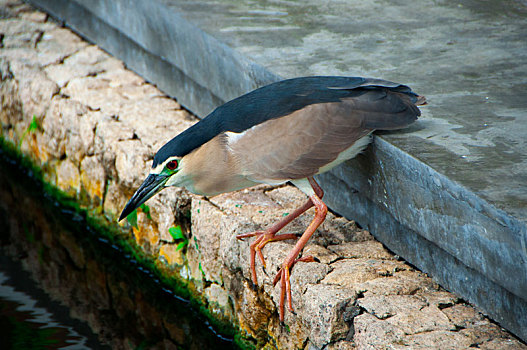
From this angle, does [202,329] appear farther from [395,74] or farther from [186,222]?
[395,74]

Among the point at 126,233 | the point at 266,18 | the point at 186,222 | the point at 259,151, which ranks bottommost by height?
the point at 126,233

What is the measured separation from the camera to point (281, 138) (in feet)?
8.28

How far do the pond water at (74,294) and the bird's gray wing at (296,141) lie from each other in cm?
110

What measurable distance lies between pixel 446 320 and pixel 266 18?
2.38 metres

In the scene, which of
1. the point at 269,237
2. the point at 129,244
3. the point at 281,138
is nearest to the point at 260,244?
the point at 269,237

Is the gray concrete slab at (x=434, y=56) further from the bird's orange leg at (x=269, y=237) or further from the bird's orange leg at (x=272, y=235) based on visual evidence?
the bird's orange leg at (x=269, y=237)

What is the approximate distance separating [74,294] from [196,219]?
1.00 m

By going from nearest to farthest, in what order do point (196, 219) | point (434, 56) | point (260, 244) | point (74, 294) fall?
point (260, 244), point (196, 219), point (434, 56), point (74, 294)

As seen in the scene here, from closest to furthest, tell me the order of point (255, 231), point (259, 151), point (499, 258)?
point (499, 258), point (259, 151), point (255, 231)

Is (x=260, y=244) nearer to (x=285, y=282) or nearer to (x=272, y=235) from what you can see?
(x=272, y=235)

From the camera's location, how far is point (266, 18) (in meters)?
4.05

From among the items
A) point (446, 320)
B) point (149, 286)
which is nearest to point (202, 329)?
point (149, 286)

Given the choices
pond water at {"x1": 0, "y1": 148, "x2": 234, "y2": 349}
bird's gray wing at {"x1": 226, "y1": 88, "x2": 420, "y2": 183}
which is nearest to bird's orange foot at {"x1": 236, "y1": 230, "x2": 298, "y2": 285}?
bird's gray wing at {"x1": 226, "y1": 88, "x2": 420, "y2": 183}

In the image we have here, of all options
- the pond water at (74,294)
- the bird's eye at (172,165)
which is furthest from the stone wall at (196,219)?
the bird's eye at (172,165)
